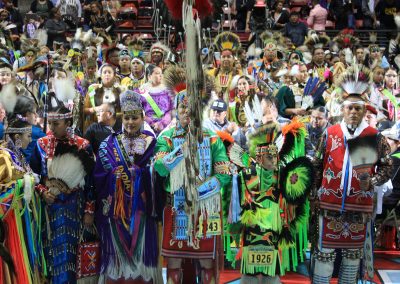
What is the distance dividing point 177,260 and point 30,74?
14.9ft

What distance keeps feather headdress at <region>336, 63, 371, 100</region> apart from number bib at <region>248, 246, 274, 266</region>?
121 cm

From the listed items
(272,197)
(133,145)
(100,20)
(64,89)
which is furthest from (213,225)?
(100,20)

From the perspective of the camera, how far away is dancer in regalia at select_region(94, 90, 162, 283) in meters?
4.72

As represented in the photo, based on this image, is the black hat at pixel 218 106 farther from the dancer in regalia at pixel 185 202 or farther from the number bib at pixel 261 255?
the number bib at pixel 261 255

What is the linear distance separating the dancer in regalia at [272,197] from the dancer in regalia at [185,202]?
0.37 metres

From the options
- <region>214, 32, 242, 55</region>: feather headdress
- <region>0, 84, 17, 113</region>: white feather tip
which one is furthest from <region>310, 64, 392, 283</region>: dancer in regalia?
<region>214, 32, 242, 55</region>: feather headdress

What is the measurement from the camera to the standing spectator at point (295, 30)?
12123mm

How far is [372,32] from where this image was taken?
13492 mm

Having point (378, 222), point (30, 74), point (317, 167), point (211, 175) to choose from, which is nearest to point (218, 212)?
point (211, 175)

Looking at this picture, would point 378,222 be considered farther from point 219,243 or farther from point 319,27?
point 319,27

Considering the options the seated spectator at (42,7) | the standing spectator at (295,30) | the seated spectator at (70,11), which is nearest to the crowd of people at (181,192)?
the standing spectator at (295,30)

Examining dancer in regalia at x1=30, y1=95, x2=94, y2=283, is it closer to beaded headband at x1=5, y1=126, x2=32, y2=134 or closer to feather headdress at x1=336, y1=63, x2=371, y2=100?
beaded headband at x1=5, y1=126, x2=32, y2=134

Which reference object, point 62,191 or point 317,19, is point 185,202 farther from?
point 317,19

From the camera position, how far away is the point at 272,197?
4988 millimetres
